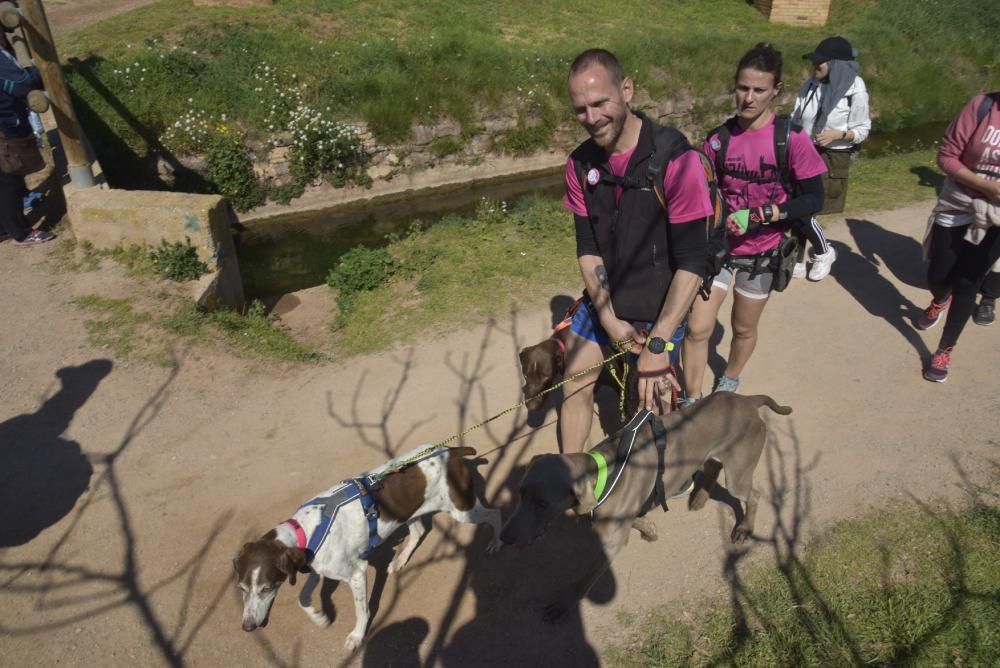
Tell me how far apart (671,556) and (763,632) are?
27.5 inches

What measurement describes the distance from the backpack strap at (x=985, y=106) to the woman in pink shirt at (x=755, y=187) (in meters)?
1.64

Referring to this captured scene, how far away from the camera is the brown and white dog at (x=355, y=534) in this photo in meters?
3.25

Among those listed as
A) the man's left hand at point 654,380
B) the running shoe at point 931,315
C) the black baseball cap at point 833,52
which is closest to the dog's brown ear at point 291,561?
the man's left hand at point 654,380

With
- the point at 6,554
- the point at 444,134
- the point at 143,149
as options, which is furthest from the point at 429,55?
the point at 6,554

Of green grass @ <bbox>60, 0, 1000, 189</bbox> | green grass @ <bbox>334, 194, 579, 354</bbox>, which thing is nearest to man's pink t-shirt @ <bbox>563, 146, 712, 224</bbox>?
green grass @ <bbox>334, 194, 579, 354</bbox>

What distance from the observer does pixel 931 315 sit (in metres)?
6.40

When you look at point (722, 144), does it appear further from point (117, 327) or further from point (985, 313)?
point (117, 327)

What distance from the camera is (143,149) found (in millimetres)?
11484

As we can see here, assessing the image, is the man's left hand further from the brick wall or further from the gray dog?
the brick wall

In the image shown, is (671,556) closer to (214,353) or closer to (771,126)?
(771,126)

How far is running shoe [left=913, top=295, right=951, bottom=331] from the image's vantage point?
6.36 meters

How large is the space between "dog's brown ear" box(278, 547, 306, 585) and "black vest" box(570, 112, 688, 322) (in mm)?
2180

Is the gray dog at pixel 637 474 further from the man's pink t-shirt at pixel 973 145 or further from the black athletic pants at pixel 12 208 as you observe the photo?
the black athletic pants at pixel 12 208

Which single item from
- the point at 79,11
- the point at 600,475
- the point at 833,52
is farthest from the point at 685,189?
the point at 79,11
